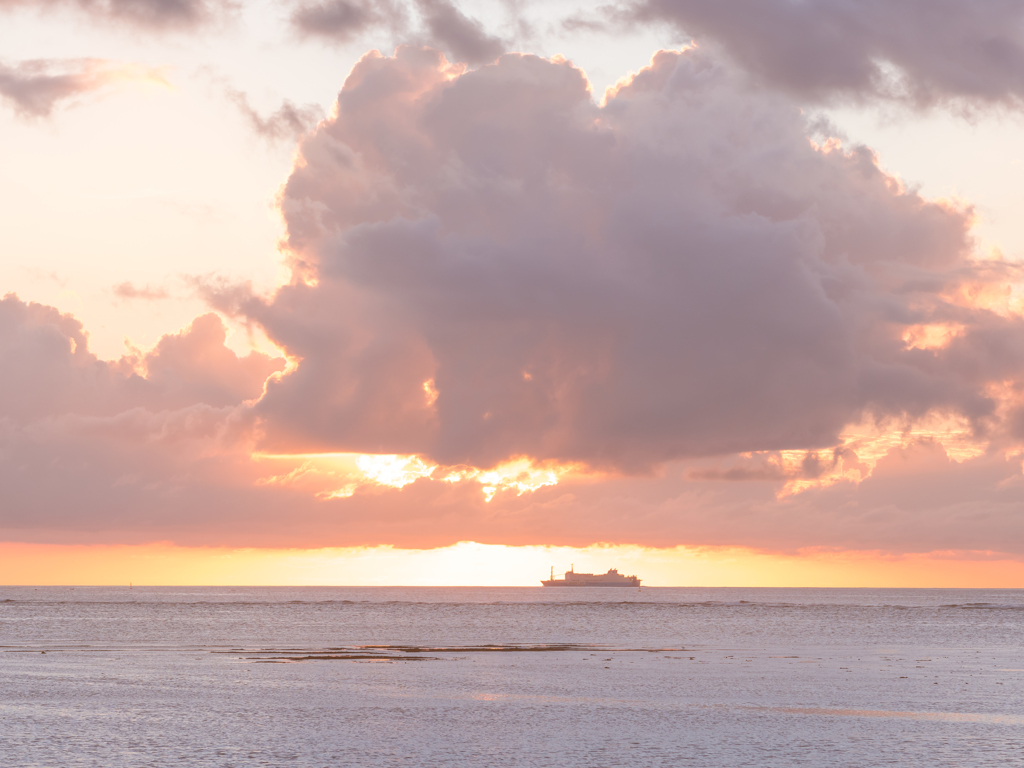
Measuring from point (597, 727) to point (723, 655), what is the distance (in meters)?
56.2

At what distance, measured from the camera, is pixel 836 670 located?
89250 millimetres

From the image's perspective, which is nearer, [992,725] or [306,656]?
[992,725]

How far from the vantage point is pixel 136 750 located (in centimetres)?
4597

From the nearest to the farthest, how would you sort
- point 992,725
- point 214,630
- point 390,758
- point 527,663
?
point 390,758 < point 992,725 < point 527,663 < point 214,630

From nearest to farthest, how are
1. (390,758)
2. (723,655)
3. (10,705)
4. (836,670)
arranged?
(390,758)
(10,705)
(836,670)
(723,655)

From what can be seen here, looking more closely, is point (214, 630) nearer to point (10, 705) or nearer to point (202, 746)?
point (10, 705)

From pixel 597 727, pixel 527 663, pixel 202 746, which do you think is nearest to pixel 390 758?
pixel 202 746

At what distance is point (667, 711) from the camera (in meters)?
60.5

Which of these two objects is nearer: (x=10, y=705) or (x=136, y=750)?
(x=136, y=750)

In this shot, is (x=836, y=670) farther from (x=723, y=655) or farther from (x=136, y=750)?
(x=136, y=750)

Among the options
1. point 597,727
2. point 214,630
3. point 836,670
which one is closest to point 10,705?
point 597,727

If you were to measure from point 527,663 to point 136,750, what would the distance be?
55611mm

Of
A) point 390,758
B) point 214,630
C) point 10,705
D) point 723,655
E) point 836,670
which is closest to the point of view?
point 390,758

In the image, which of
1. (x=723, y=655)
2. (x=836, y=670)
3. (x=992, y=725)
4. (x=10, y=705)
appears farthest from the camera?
(x=723, y=655)
